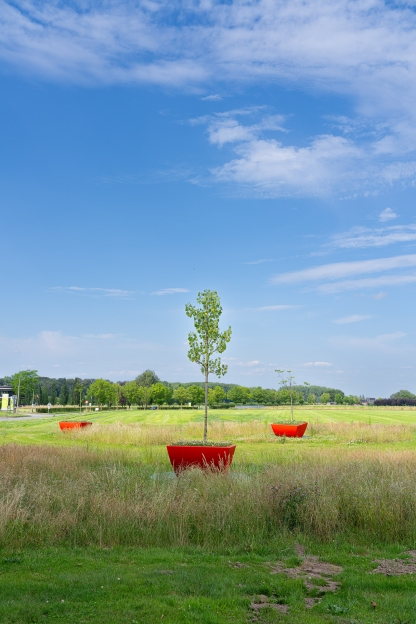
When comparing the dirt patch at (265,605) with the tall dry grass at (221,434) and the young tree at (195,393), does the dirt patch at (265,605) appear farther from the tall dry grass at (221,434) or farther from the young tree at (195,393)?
the young tree at (195,393)

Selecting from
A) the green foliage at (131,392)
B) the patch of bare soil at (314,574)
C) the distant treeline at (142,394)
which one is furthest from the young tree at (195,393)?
the patch of bare soil at (314,574)

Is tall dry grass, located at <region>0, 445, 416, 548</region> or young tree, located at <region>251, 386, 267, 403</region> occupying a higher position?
young tree, located at <region>251, 386, 267, 403</region>

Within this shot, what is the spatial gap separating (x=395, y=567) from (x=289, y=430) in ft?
53.4

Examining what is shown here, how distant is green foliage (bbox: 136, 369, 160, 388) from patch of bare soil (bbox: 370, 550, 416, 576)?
100m

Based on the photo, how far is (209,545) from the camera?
685cm

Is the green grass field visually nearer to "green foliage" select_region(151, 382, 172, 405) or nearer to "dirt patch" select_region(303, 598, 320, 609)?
"dirt patch" select_region(303, 598, 320, 609)

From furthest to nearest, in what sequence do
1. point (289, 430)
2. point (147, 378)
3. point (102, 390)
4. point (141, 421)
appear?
point (147, 378) < point (102, 390) < point (141, 421) < point (289, 430)

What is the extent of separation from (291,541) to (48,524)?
3.36 meters

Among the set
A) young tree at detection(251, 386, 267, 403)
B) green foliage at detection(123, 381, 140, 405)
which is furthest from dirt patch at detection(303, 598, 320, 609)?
young tree at detection(251, 386, 267, 403)

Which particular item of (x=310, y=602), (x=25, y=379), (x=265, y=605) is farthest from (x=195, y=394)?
(x=265, y=605)

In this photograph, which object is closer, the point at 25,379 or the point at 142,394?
the point at 25,379

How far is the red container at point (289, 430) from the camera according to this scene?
22.1 meters

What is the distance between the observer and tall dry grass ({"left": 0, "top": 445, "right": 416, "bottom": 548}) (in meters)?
7.08

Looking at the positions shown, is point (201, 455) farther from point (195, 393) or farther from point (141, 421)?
point (195, 393)
